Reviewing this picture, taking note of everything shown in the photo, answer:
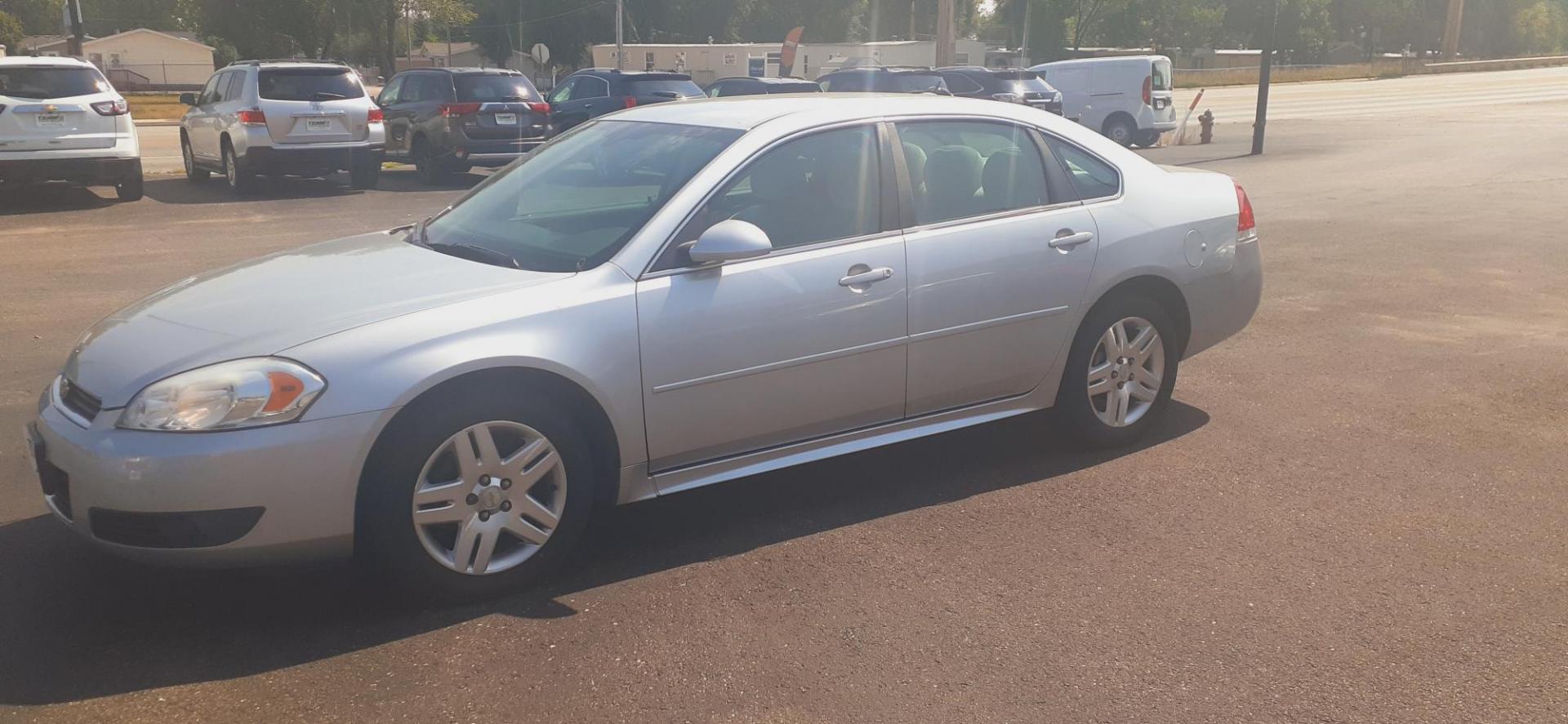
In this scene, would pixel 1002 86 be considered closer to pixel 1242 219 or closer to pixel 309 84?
pixel 309 84

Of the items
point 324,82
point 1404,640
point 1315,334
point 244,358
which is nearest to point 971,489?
point 1404,640

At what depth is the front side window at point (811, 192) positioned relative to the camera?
472 centimetres

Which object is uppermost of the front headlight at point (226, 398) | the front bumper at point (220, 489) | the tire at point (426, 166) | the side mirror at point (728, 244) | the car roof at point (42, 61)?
the car roof at point (42, 61)

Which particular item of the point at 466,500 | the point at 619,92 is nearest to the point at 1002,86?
the point at 619,92

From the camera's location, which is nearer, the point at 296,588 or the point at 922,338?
the point at 296,588

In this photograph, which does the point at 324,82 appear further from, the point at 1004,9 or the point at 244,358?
the point at 1004,9

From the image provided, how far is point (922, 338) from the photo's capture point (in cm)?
496

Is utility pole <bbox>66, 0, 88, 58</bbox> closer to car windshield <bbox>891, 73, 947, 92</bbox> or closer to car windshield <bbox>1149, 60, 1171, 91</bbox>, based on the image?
car windshield <bbox>891, 73, 947, 92</bbox>

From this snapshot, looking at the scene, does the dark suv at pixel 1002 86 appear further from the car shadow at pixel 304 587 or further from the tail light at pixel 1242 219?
the car shadow at pixel 304 587

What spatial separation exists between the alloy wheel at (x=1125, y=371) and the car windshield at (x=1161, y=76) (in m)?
20.5

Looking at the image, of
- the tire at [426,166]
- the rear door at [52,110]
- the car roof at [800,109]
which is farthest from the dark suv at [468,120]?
the car roof at [800,109]

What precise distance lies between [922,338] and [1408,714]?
2.15m

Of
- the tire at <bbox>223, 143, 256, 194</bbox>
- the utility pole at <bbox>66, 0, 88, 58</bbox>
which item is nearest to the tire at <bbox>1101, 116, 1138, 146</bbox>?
the tire at <bbox>223, 143, 256, 194</bbox>

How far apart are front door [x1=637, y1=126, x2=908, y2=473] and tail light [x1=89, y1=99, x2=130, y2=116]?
12.4 m
